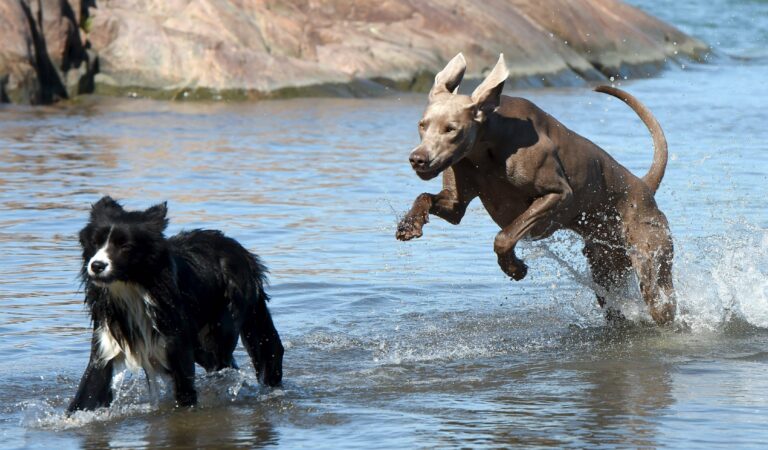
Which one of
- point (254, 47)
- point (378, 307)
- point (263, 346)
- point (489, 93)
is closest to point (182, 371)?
point (263, 346)

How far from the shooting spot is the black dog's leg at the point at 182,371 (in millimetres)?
6062

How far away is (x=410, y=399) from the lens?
6.60 metres

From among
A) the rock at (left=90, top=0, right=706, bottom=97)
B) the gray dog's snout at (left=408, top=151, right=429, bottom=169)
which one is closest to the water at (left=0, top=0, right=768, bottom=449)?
the gray dog's snout at (left=408, top=151, right=429, bottom=169)

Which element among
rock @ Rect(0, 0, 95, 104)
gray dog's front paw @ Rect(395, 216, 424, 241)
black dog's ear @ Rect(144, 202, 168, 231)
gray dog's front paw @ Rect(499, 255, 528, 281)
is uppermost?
rock @ Rect(0, 0, 95, 104)

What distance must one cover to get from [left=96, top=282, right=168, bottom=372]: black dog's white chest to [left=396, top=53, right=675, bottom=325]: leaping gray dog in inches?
66.2

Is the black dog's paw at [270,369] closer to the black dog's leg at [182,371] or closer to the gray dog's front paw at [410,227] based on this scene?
the black dog's leg at [182,371]

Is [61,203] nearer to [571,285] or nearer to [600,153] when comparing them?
[571,285]

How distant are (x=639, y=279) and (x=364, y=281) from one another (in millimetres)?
2050

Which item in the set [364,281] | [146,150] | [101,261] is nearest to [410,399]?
[101,261]

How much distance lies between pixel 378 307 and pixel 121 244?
3469mm

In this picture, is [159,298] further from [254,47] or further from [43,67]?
[254,47]

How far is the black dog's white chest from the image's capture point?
592 centimetres

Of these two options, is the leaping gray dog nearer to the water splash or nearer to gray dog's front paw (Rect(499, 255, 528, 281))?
gray dog's front paw (Rect(499, 255, 528, 281))

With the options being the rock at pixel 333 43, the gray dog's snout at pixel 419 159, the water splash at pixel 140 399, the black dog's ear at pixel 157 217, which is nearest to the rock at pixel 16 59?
the rock at pixel 333 43
